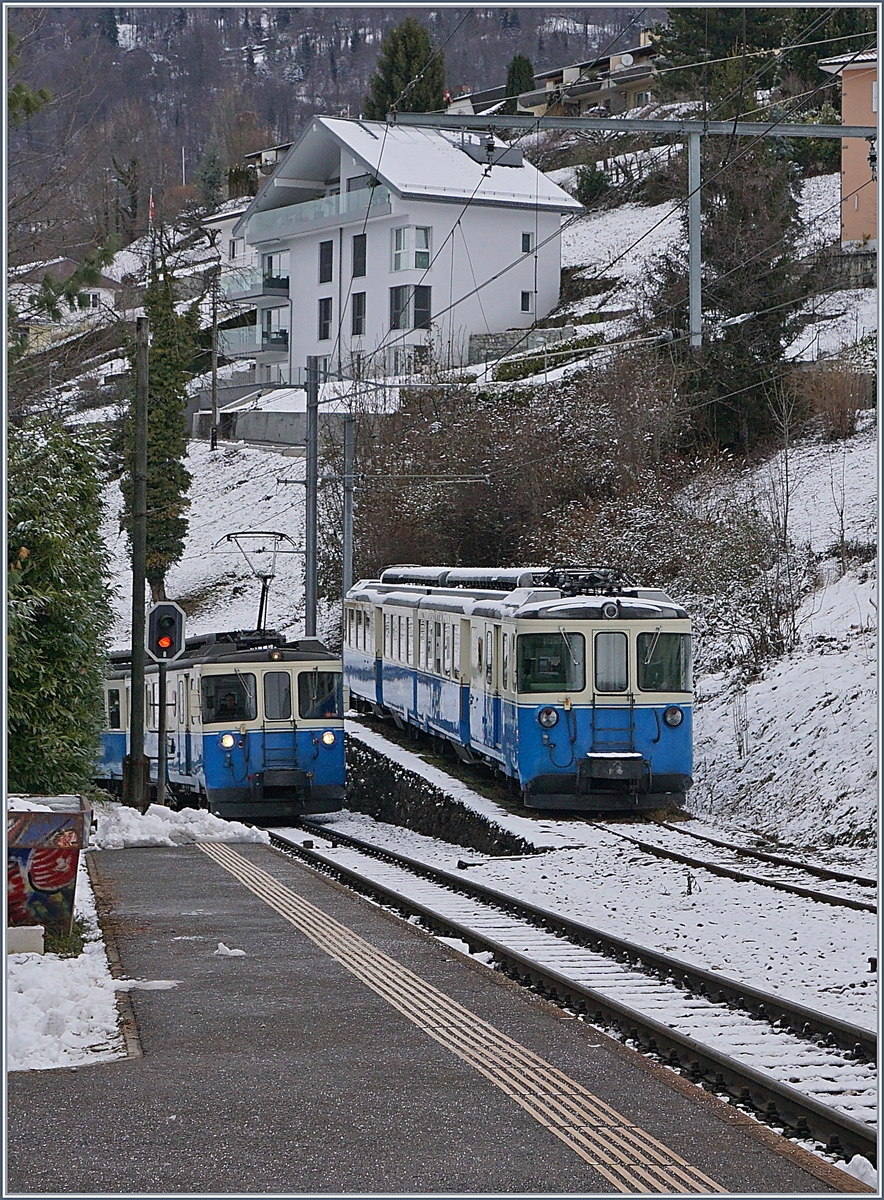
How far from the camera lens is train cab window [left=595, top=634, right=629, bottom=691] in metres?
19.7

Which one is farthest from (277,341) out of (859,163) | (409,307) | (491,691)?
(491,691)

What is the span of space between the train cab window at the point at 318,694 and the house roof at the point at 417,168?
96.9ft

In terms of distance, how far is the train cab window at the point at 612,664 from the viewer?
19.7m

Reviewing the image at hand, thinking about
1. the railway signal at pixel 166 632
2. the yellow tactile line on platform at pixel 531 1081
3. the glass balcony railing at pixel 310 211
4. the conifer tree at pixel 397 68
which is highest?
the conifer tree at pixel 397 68

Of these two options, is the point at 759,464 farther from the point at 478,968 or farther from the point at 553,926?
the point at 478,968

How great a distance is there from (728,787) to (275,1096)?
15.8 meters

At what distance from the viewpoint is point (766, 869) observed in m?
15.2

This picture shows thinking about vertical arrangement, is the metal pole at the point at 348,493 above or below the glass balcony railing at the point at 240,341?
below

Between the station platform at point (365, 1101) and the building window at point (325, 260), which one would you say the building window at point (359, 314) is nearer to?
the building window at point (325, 260)

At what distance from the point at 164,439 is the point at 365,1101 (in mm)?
46083

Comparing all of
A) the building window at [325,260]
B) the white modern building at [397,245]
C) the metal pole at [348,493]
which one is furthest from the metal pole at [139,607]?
the building window at [325,260]

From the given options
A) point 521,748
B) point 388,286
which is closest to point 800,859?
point 521,748

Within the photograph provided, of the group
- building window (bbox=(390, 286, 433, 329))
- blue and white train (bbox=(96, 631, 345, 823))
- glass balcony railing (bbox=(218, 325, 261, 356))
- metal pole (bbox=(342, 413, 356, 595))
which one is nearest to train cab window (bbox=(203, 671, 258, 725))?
blue and white train (bbox=(96, 631, 345, 823))

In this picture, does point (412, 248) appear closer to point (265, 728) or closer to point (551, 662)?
point (265, 728)
